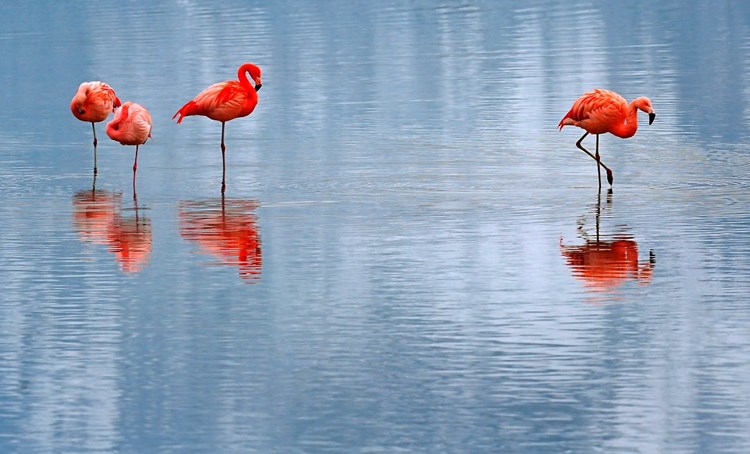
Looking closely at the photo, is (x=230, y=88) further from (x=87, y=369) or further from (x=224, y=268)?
(x=87, y=369)

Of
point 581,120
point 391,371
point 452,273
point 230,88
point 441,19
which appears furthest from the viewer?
point 441,19

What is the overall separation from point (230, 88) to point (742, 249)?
7085 mm

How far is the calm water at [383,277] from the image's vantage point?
8.13 metres

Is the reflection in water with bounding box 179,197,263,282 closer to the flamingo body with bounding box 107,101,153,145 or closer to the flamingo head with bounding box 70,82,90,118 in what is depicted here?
the flamingo body with bounding box 107,101,153,145

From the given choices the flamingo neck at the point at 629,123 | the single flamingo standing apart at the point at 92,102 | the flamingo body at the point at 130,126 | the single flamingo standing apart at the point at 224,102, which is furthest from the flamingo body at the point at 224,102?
the flamingo neck at the point at 629,123

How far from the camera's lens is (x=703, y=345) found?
373 inches

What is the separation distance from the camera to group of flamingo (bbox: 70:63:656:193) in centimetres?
1630

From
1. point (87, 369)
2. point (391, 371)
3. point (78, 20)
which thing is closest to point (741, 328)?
point (391, 371)

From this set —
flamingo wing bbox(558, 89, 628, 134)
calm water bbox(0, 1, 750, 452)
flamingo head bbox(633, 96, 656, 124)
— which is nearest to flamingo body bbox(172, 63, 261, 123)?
calm water bbox(0, 1, 750, 452)

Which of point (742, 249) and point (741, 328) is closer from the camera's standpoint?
point (741, 328)

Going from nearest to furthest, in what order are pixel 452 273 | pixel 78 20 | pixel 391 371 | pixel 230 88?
pixel 391 371 → pixel 452 273 → pixel 230 88 → pixel 78 20

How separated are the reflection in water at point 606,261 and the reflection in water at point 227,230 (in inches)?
95.1

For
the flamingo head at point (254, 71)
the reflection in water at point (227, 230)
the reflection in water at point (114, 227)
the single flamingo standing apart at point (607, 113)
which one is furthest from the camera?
the flamingo head at point (254, 71)

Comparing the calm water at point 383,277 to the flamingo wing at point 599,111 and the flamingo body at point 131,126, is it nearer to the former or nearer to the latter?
the flamingo body at point 131,126
